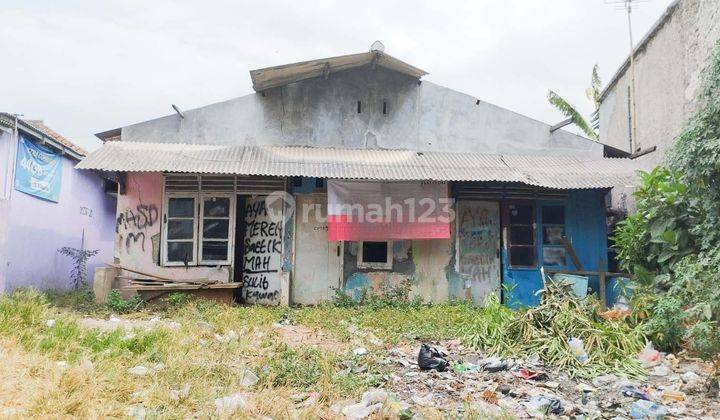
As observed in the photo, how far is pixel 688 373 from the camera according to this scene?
4281 millimetres

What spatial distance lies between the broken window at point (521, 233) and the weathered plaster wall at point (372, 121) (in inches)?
51.0

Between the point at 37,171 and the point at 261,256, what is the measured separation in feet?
17.8

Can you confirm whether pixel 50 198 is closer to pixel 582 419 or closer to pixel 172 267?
pixel 172 267

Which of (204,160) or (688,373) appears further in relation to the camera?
(204,160)

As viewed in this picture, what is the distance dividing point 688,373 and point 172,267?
25.3 feet

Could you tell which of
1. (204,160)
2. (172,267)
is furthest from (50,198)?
(204,160)

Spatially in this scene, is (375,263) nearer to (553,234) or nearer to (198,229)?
(198,229)

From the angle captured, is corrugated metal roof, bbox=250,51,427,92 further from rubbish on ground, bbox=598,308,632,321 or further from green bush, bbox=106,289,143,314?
rubbish on ground, bbox=598,308,632,321

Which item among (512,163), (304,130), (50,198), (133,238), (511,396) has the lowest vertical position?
(511,396)

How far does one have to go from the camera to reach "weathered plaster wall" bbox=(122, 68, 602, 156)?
344 inches

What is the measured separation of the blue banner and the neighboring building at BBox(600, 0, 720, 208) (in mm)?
12034

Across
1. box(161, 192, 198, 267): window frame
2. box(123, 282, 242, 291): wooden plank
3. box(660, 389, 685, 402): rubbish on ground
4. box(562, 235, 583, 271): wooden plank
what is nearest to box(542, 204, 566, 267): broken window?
box(562, 235, 583, 271): wooden plank

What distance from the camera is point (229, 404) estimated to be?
11.1ft

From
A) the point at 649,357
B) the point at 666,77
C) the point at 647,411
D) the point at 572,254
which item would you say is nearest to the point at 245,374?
the point at 647,411
